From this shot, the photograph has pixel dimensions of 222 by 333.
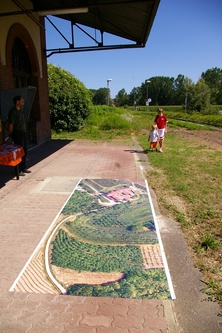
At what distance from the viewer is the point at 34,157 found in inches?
339

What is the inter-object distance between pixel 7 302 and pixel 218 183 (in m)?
5.10

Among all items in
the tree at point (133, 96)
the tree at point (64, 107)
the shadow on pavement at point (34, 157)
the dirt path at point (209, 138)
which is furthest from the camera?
the tree at point (133, 96)

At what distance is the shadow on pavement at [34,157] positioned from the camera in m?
6.14

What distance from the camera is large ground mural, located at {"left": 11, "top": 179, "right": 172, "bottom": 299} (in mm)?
2469

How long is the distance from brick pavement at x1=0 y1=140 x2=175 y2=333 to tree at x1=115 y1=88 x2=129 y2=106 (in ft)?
352

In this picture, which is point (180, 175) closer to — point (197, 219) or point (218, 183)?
point (218, 183)

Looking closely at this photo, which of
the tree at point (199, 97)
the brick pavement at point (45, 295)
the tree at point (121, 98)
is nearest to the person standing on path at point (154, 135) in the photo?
the brick pavement at point (45, 295)

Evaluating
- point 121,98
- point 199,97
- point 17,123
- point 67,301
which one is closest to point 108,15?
point 17,123

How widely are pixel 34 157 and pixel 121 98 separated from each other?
376 feet

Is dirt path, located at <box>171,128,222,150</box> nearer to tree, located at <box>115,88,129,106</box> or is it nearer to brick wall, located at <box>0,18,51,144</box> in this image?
brick wall, located at <box>0,18,51,144</box>

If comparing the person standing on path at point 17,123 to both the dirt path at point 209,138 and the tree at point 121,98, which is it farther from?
the tree at point 121,98

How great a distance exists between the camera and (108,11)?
8461 millimetres

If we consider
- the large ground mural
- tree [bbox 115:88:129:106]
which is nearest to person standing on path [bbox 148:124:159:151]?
the large ground mural

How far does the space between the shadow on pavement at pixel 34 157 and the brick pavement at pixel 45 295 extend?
3 centimetres
